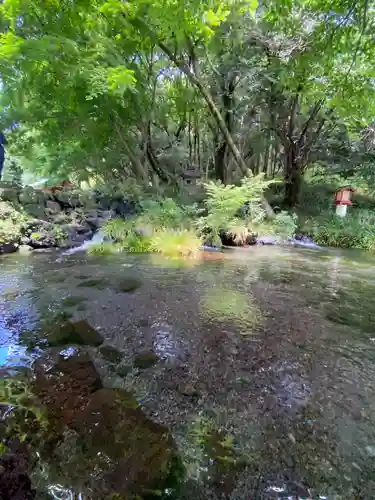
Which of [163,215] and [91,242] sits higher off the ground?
[163,215]

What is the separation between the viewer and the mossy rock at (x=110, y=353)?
2.43 m

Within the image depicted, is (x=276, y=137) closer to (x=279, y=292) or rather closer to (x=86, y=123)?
(x=86, y=123)

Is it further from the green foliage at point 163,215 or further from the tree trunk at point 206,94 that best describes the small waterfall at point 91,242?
the tree trunk at point 206,94

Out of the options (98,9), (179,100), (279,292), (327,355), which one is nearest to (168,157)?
(179,100)

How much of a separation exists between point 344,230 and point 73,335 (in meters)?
11.0

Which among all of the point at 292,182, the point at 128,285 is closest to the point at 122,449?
the point at 128,285

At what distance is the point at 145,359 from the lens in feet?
8.10

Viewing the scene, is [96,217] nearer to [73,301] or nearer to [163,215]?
[163,215]

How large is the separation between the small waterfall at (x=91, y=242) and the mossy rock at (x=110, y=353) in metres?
5.22

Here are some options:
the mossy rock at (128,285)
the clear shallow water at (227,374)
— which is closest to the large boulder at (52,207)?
the clear shallow water at (227,374)

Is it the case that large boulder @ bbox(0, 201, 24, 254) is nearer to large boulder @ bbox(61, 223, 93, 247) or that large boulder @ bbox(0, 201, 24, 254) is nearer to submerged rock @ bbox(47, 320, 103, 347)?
large boulder @ bbox(61, 223, 93, 247)

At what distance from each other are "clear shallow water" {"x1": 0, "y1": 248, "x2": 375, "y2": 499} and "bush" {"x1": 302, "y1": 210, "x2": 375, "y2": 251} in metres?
6.38

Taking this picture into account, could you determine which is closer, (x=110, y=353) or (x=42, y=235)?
(x=110, y=353)

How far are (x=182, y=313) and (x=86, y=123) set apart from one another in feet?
27.4
